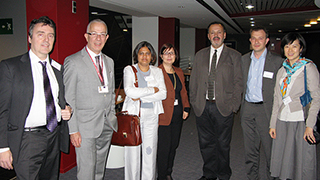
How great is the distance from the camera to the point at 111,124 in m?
2.29

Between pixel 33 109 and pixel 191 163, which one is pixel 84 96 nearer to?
pixel 33 109

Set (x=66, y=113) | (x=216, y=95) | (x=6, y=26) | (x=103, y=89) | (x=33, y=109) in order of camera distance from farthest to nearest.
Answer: (x=6, y=26), (x=216, y=95), (x=103, y=89), (x=66, y=113), (x=33, y=109)

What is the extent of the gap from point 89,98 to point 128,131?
1.84 feet

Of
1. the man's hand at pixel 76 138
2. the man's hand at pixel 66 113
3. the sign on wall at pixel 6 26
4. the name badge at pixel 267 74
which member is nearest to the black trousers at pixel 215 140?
the name badge at pixel 267 74

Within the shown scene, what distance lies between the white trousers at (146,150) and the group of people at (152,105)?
0.4 inches

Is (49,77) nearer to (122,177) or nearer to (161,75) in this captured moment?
(161,75)

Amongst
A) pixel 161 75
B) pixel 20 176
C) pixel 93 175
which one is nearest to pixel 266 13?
pixel 161 75

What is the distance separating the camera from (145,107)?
8.34ft

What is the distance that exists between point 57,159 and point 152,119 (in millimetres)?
1021

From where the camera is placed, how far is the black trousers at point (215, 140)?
2.86m

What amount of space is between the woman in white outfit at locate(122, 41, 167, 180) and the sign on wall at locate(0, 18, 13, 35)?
222 cm

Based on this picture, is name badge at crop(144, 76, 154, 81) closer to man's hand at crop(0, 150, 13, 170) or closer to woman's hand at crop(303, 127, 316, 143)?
man's hand at crop(0, 150, 13, 170)

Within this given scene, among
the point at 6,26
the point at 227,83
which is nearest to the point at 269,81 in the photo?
the point at 227,83

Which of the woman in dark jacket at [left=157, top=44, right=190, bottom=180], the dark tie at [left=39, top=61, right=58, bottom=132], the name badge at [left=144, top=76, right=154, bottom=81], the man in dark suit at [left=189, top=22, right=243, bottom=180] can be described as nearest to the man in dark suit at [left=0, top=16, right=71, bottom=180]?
the dark tie at [left=39, top=61, right=58, bottom=132]
